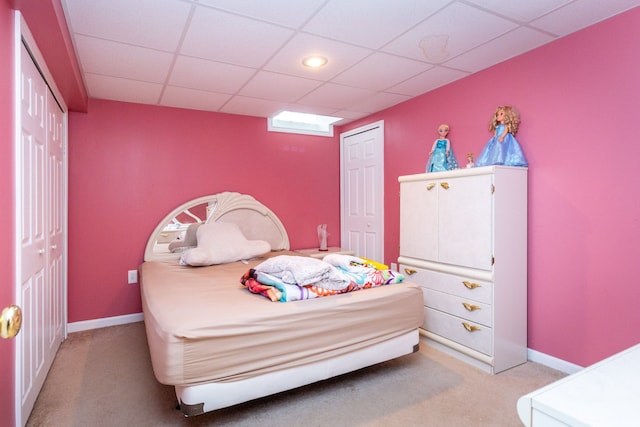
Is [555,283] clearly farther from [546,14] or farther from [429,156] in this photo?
[546,14]

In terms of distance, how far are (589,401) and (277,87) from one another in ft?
9.75

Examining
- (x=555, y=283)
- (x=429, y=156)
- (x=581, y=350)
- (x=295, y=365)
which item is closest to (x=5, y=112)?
(x=295, y=365)

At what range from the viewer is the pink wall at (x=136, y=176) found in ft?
10.8

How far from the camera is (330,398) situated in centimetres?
208

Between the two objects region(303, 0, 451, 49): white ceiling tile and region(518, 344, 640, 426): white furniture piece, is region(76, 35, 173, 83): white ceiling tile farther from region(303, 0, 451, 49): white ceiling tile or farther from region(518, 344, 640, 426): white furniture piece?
region(518, 344, 640, 426): white furniture piece

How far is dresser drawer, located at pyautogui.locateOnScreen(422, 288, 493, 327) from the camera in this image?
2416 mm

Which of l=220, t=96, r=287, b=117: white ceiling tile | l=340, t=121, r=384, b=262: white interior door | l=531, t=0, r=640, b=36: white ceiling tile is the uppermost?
l=531, t=0, r=640, b=36: white ceiling tile

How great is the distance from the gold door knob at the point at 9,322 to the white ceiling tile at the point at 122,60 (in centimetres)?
202

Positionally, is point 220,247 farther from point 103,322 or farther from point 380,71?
point 380,71

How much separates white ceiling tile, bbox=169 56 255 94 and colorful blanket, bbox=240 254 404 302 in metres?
1.56

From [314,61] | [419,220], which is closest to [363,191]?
[419,220]

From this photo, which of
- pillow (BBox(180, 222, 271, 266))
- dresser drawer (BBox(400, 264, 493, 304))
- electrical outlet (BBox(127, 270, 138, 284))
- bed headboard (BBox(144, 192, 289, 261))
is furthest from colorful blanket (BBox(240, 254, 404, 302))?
electrical outlet (BBox(127, 270, 138, 284))

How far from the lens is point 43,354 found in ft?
7.49

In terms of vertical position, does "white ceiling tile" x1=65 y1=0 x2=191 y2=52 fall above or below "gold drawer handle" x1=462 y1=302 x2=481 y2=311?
above
